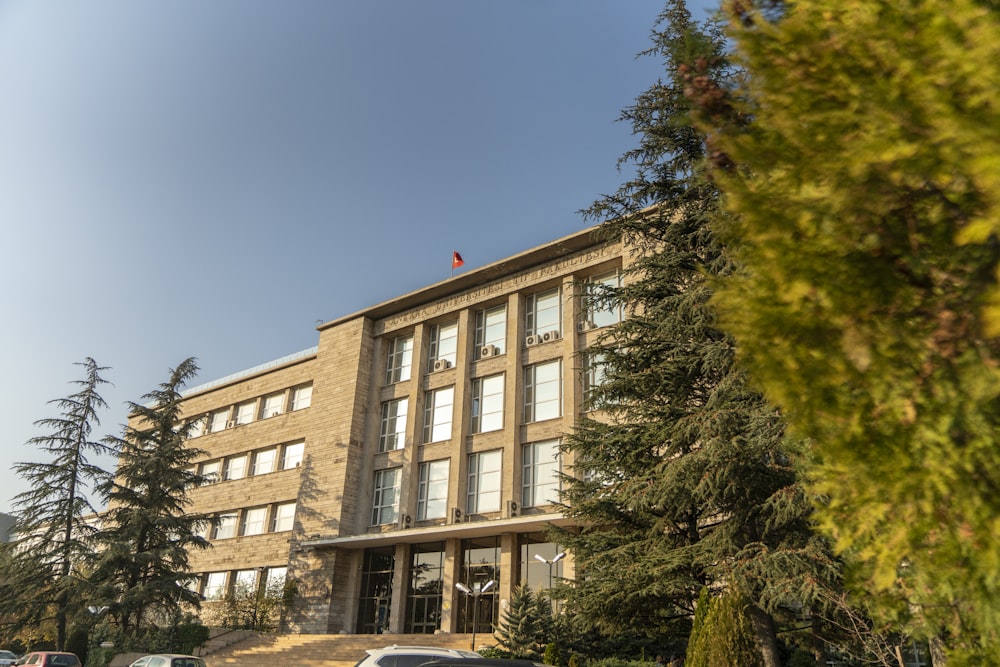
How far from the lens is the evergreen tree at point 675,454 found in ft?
40.7

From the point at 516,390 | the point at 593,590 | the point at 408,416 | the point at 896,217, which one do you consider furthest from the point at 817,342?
the point at 408,416

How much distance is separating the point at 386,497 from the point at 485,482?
5.87 metres

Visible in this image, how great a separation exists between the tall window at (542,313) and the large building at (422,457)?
7 centimetres

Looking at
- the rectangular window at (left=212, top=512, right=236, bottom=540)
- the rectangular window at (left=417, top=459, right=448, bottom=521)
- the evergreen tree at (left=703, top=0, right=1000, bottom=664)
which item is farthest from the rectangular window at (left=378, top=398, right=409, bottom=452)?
the evergreen tree at (left=703, top=0, right=1000, bottom=664)

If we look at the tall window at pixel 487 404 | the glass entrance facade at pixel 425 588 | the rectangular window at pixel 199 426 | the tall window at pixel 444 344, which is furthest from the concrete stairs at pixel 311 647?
the rectangular window at pixel 199 426

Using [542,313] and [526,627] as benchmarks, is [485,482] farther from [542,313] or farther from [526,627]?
[526,627]

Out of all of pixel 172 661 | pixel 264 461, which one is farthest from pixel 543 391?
pixel 264 461

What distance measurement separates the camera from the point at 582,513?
15258mm

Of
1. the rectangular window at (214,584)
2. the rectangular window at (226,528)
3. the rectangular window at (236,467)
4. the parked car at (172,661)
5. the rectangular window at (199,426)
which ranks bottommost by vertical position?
the parked car at (172,661)

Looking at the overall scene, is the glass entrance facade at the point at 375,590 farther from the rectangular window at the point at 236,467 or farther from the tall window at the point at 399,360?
the rectangular window at the point at 236,467

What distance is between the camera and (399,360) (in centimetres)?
3647

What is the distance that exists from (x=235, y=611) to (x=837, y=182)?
119ft

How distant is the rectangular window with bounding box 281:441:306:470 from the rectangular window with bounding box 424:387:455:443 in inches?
322

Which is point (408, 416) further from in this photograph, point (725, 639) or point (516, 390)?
point (725, 639)
